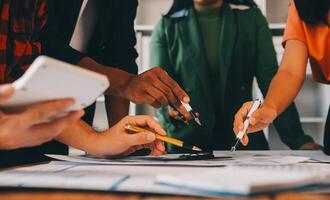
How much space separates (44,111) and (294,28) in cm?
78

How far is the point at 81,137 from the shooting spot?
820mm

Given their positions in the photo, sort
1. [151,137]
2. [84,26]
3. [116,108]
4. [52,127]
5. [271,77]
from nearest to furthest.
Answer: [52,127], [151,137], [84,26], [116,108], [271,77]

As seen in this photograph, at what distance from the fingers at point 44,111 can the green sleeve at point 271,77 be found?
1.23 metres

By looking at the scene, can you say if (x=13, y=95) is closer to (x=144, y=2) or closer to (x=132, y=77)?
(x=132, y=77)

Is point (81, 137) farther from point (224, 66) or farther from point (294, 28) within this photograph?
point (224, 66)

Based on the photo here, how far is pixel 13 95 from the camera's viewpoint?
444 millimetres

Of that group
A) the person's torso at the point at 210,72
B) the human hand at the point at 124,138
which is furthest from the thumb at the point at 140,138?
the person's torso at the point at 210,72

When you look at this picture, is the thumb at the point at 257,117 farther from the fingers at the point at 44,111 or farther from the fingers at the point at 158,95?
the fingers at the point at 44,111

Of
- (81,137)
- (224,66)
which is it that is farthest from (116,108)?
(224,66)

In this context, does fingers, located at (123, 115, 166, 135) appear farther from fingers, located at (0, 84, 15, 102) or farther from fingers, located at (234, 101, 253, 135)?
fingers, located at (0, 84, 15, 102)

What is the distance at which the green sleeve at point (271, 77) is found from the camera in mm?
1628

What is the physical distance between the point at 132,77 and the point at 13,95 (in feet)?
2.14

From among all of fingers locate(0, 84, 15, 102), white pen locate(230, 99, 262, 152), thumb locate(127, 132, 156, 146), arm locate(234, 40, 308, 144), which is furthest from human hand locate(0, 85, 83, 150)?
arm locate(234, 40, 308, 144)

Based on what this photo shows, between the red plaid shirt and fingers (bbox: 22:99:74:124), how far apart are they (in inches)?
12.2
